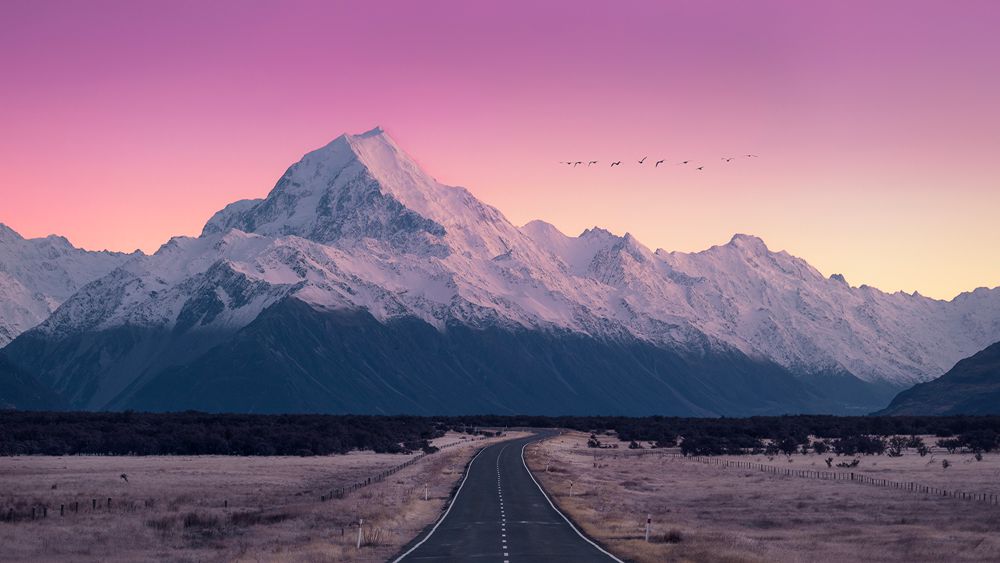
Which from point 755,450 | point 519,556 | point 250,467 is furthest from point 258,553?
point 755,450

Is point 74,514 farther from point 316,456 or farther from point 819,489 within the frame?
point 316,456

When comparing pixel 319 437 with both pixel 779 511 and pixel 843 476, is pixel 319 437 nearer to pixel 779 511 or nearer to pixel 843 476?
pixel 843 476

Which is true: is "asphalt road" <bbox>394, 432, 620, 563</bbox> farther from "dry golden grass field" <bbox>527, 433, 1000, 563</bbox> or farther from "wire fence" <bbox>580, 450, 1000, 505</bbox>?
"wire fence" <bbox>580, 450, 1000, 505</bbox>

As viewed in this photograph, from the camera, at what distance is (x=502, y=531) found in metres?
61.2

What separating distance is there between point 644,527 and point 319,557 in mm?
18845

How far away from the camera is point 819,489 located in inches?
3652

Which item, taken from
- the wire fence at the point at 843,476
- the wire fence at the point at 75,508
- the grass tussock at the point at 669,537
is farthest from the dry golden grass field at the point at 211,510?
the wire fence at the point at 843,476

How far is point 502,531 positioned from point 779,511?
23.8m

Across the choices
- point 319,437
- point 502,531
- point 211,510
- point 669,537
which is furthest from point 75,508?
point 319,437

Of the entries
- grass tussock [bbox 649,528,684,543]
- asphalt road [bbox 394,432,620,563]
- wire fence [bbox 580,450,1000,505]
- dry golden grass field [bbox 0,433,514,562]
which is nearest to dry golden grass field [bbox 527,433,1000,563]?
grass tussock [bbox 649,528,684,543]

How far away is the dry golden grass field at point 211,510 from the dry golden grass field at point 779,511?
385 inches

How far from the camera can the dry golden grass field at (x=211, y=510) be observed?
187 feet

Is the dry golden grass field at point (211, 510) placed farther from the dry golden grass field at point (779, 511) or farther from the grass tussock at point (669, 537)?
the grass tussock at point (669, 537)

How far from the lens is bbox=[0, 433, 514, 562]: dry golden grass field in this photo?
57031 millimetres
